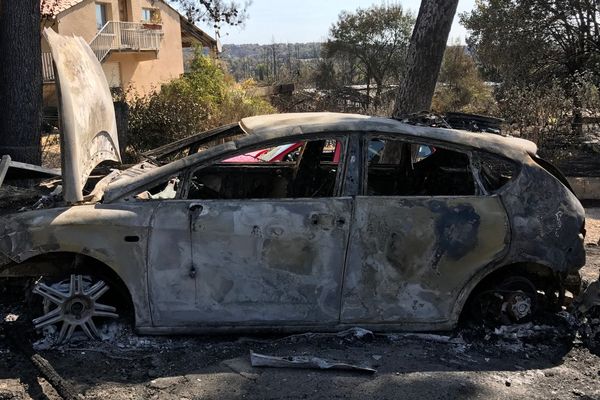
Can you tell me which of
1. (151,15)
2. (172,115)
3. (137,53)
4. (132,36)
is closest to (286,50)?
(151,15)

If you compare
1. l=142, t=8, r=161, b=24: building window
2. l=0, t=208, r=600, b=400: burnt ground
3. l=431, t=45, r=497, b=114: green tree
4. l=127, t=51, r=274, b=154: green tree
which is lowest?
l=0, t=208, r=600, b=400: burnt ground

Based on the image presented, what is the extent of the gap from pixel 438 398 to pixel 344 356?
676mm

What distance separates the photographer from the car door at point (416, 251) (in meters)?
4.03

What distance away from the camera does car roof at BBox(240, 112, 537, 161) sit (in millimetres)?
4195

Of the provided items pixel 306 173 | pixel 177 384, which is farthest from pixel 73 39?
pixel 177 384

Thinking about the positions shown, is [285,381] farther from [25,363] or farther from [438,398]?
[25,363]

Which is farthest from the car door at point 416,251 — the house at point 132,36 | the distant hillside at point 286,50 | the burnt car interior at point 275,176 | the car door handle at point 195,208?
the distant hillside at point 286,50

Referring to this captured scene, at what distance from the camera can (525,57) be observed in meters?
20.2

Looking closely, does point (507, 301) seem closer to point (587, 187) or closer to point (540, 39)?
point (587, 187)

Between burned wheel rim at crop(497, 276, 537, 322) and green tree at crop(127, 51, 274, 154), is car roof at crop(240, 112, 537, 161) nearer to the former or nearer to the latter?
burned wheel rim at crop(497, 276, 537, 322)

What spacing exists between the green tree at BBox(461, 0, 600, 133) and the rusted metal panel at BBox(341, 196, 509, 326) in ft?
54.5

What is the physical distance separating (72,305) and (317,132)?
6.63ft

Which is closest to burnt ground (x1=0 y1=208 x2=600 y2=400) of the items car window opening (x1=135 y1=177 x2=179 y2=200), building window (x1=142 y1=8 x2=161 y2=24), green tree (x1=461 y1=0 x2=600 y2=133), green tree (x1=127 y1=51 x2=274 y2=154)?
car window opening (x1=135 y1=177 x2=179 y2=200)

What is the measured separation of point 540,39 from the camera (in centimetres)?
2014
